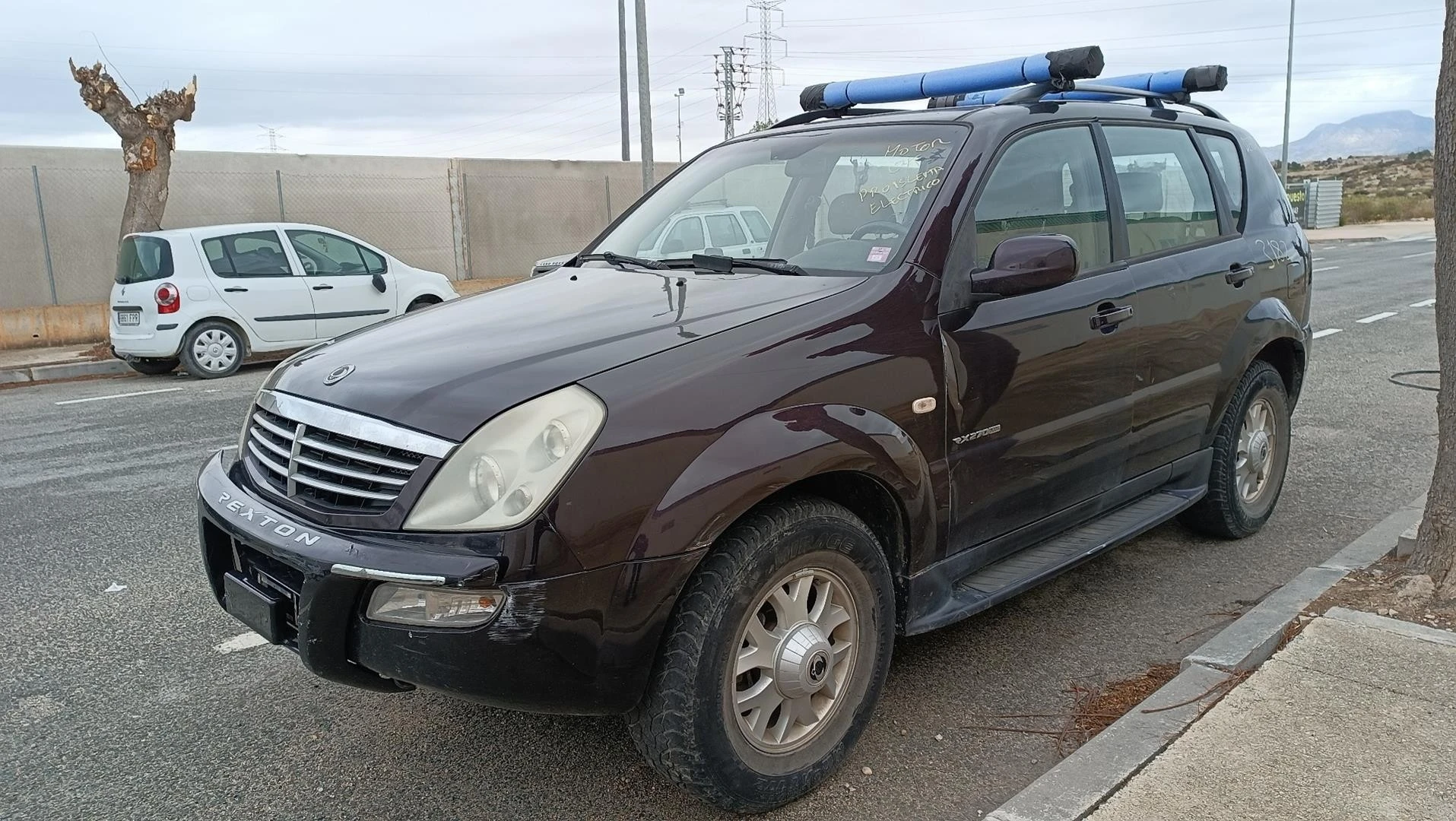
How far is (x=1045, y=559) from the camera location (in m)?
3.61

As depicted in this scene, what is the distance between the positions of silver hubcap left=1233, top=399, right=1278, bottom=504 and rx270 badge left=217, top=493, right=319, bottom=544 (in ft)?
12.6

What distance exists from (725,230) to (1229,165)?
7.99 feet

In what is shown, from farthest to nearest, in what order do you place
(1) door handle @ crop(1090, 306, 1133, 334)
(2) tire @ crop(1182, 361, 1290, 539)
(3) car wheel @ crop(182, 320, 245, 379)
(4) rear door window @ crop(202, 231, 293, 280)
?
(4) rear door window @ crop(202, 231, 293, 280) < (3) car wheel @ crop(182, 320, 245, 379) < (2) tire @ crop(1182, 361, 1290, 539) < (1) door handle @ crop(1090, 306, 1133, 334)

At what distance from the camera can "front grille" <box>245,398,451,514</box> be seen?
8.23ft

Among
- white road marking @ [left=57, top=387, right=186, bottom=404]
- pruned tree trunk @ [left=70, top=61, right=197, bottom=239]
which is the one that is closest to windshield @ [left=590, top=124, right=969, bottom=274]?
white road marking @ [left=57, top=387, right=186, bottom=404]

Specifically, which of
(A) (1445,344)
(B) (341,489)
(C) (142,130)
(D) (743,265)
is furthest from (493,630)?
(C) (142,130)

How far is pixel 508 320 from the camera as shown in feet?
10.4

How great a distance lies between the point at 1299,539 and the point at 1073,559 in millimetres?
1933

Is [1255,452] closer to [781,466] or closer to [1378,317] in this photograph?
[781,466]

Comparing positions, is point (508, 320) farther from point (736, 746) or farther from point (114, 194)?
point (114, 194)

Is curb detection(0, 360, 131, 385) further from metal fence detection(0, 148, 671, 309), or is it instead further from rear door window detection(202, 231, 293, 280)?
metal fence detection(0, 148, 671, 309)

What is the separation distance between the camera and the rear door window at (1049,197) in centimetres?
348

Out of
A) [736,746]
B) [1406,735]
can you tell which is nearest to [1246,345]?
[1406,735]

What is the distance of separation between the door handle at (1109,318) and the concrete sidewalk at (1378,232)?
30.7m
